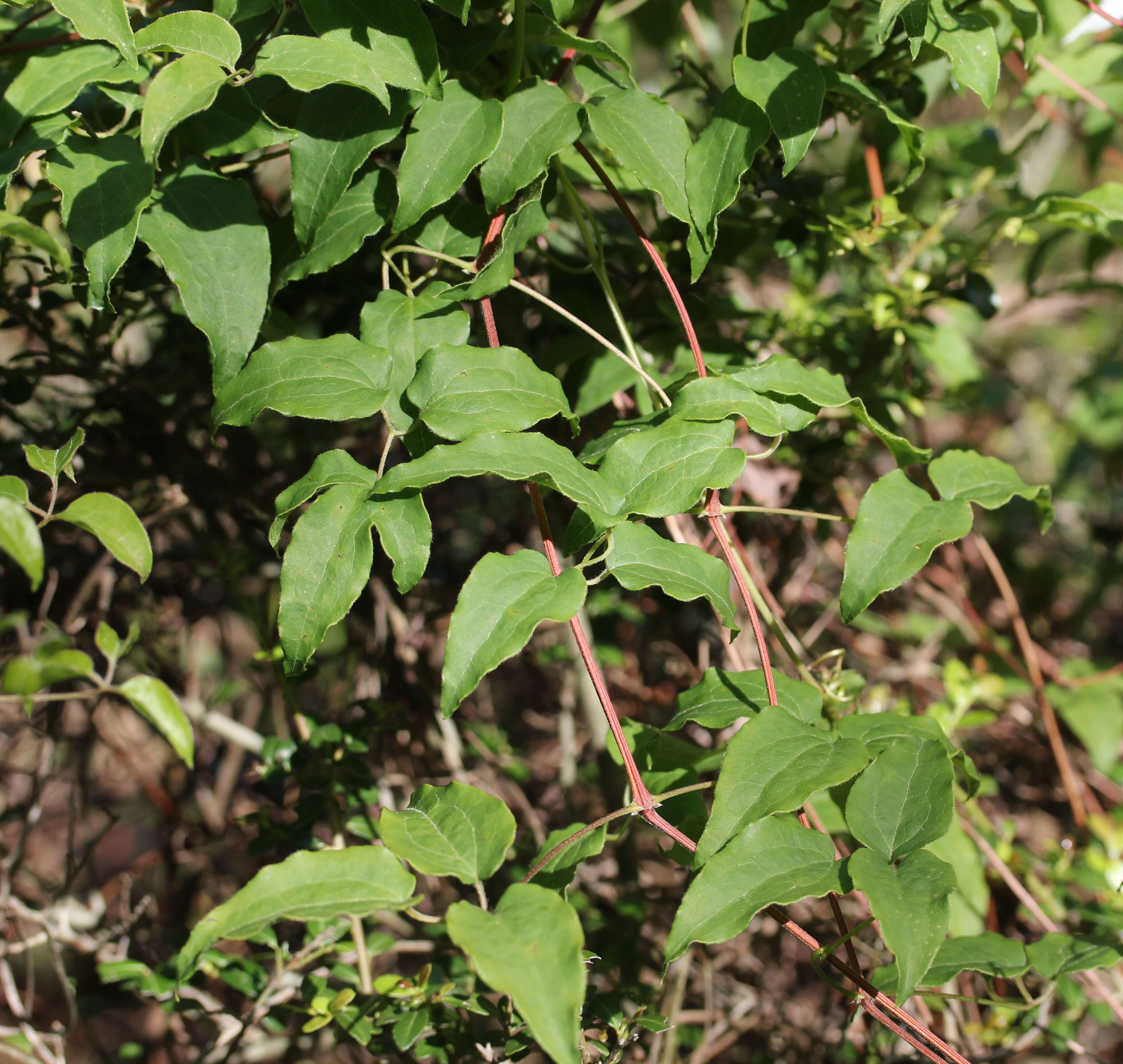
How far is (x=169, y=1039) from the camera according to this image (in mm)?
1439

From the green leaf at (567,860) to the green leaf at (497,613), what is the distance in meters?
0.17

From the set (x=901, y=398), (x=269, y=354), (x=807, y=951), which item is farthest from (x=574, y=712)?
(x=269, y=354)

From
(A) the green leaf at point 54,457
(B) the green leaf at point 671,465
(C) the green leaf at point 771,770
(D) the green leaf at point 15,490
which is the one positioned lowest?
(C) the green leaf at point 771,770

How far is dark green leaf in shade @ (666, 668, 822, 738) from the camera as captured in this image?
0.77m

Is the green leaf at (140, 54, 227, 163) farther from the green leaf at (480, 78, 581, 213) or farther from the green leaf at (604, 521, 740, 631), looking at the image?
the green leaf at (604, 521, 740, 631)

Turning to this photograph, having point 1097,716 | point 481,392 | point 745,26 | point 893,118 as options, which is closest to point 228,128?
point 481,392

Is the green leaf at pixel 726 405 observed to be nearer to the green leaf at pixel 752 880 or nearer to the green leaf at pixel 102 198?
the green leaf at pixel 752 880

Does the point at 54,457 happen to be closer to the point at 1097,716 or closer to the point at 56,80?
the point at 56,80

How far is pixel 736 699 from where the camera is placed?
800 mm

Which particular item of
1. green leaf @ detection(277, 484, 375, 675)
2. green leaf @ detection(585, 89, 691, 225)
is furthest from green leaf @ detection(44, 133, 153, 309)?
green leaf @ detection(585, 89, 691, 225)

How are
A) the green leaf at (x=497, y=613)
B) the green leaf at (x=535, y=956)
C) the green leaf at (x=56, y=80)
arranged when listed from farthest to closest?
the green leaf at (x=56, y=80), the green leaf at (x=497, y=613), the green leaf at (x=535, y=956)

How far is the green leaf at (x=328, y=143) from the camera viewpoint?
786mm

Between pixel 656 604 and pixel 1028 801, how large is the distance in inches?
36.0

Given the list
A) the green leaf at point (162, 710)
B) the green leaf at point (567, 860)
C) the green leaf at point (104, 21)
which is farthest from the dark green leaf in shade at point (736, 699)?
the green leaf at point (104, 21)
